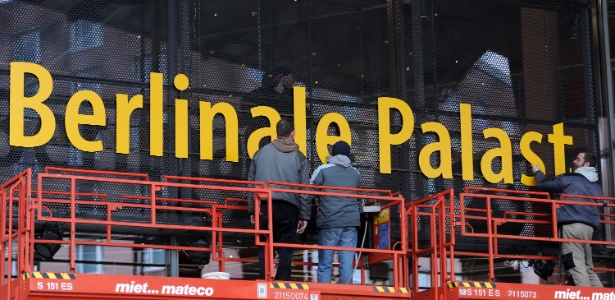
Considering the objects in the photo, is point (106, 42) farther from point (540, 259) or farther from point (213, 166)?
point (540, 259)

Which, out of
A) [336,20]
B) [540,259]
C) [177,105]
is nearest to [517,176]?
[540,259]

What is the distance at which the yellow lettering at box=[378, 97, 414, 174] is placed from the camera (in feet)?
57.9

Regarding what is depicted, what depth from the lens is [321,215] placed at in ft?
51.7

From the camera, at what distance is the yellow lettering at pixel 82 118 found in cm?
1603

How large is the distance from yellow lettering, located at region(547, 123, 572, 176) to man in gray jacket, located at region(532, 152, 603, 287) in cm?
50

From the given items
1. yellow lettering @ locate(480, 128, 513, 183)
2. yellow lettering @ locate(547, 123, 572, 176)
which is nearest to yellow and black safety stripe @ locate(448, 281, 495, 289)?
yellow lettering @ locate(480, 128, 513, 183)

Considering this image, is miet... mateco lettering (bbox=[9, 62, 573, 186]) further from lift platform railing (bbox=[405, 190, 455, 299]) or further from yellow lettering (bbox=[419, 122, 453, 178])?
lift platform railing (bbox=[405, 190, 455, 299])

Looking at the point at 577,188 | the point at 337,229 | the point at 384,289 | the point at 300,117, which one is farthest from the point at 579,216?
the point at 300,117

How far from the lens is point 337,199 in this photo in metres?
15.8

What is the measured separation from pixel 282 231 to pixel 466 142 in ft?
13.0

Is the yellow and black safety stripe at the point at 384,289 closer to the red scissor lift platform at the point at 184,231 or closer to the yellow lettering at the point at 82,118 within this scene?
the red scissor lift platform at the point at 184,231

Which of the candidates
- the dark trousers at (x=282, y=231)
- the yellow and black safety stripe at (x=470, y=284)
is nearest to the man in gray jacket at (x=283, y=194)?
the dark trousers at (x=282, y=231)

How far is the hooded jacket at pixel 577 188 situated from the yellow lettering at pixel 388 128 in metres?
1.91

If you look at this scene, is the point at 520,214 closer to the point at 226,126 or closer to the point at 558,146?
the point at 558,146
